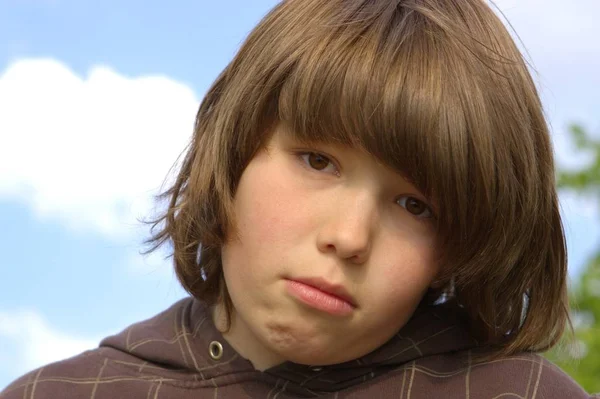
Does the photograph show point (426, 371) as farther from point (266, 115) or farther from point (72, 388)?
point (72, 388)

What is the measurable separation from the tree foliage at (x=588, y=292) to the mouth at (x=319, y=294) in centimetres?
828

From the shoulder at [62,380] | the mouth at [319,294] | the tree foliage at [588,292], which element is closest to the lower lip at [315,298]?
the mouth at [319,294]

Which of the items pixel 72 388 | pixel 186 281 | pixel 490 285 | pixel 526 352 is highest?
pixel 186 281

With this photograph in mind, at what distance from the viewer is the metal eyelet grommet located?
236 cm

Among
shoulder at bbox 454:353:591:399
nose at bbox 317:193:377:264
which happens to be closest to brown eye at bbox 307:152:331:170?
nose at bbox 317:193:377:264

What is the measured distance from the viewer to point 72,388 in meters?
2.45

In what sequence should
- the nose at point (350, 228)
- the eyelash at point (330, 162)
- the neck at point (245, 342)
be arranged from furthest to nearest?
the neck at point (245, 342)
the eyelash at point (330, 162)
the nose at point (350, 228)

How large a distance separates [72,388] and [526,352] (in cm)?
118

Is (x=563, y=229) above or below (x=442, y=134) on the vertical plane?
below

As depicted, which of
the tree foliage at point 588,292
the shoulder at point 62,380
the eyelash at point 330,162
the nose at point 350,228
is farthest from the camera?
the tree foliage at point 588,292

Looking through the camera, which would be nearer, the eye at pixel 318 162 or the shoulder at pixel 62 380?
the eye at pixel 318 162

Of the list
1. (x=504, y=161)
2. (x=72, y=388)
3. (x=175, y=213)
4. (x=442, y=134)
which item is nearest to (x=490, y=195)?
(x=504, y=161)

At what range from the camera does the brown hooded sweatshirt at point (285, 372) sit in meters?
2.25

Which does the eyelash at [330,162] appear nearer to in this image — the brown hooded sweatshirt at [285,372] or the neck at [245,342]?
the brown hooded sweatshirt at [285,372]
